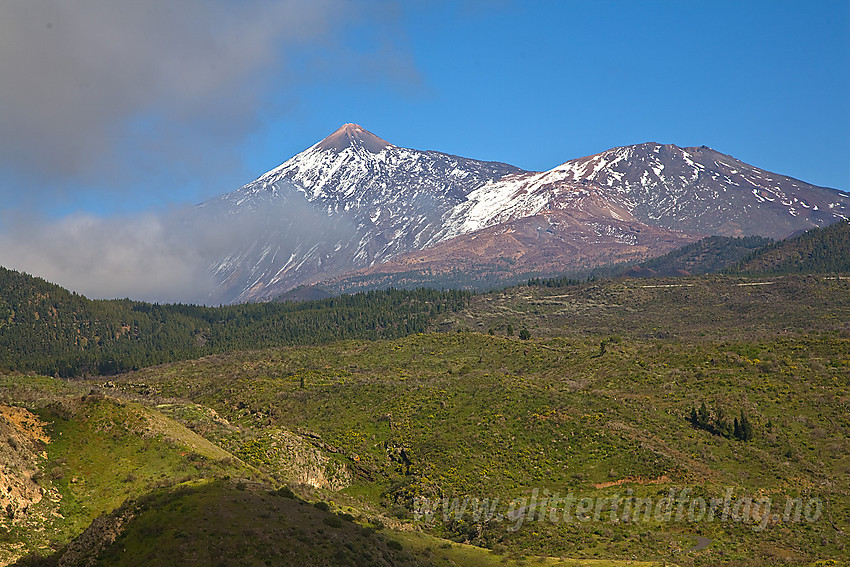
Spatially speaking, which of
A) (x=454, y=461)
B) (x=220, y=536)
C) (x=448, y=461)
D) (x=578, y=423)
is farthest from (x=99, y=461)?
(x=578, y=423)

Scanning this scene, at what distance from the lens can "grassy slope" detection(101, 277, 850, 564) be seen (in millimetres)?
59094

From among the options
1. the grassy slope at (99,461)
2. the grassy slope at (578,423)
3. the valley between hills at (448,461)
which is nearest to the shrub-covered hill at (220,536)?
the valley between hills at (448,461)

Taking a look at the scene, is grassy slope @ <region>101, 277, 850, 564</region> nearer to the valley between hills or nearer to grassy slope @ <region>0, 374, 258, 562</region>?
the valley between hills

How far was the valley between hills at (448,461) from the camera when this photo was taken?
42.0 m

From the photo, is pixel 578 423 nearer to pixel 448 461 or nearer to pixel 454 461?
pixel 454 461

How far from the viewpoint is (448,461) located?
75500 millimetres

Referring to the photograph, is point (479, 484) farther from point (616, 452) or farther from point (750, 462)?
point (750, 462)

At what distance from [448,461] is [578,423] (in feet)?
53.9

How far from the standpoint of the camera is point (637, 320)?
18588cm

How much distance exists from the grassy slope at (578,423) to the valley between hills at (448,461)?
297 mm

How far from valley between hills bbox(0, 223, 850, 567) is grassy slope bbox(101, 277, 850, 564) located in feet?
0.98

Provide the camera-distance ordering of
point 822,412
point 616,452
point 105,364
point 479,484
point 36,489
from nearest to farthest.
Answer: point 36,489, point 479,484, point 616,452, point 822,412, point 105,364

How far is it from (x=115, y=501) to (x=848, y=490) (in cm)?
5930

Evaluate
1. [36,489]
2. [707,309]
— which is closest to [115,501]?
[36,489]
